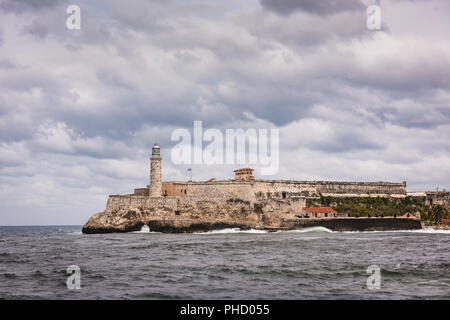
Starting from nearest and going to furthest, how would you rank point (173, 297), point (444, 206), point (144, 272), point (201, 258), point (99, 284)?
point (173, 297) → point (99, 284) → point (144, 272) → point (201, 258) → point (444, 206)

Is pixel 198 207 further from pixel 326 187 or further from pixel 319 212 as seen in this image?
pixel 326 187

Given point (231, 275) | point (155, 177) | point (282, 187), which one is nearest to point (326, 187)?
point (282, 187)

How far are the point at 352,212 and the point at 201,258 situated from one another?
5223 cm

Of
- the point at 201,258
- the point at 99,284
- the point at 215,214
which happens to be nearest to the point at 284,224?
the point at 215,214

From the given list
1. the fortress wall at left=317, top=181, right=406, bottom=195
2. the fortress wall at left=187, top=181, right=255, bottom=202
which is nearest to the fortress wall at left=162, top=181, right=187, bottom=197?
the fortress wall at left=187, top=181, right=255, bottom=202

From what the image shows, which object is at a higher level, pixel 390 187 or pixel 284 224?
pixel 390 187

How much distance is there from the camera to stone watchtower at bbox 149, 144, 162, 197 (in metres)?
66.9

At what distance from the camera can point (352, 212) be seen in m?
76.8

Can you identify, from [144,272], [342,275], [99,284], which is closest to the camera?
[99,284]

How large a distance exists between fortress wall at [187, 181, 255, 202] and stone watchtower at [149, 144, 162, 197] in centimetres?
427

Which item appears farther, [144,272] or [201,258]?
[201,258]
